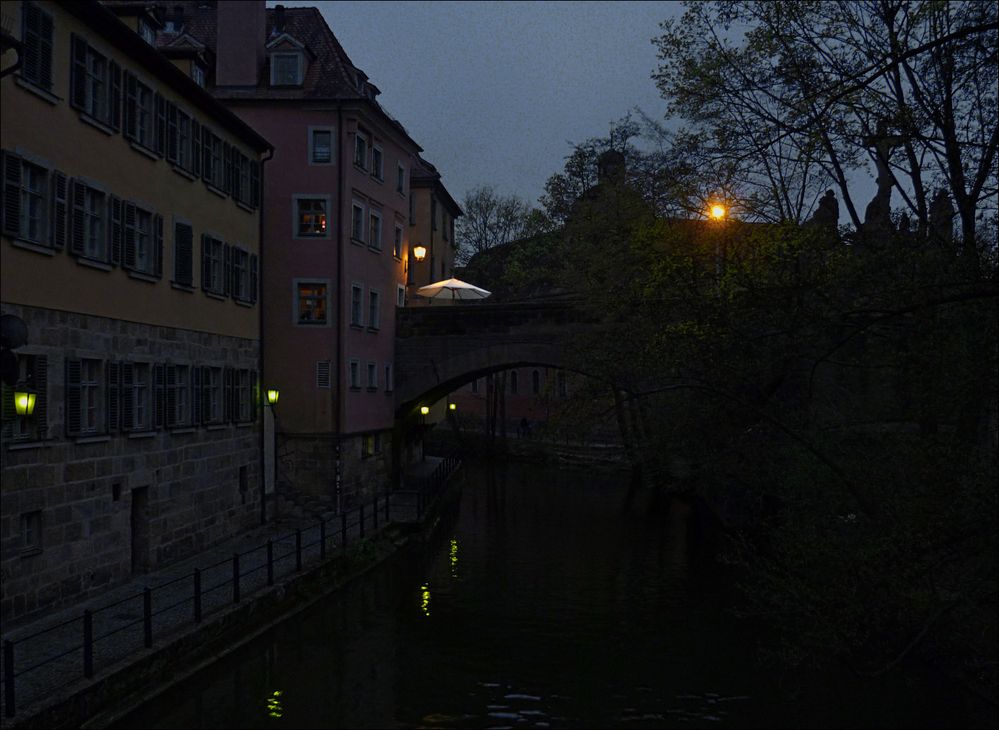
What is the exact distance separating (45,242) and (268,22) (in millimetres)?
19825

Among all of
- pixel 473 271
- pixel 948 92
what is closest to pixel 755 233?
pixel 948 92

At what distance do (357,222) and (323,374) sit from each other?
15.1 feet

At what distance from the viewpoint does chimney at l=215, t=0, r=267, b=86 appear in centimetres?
3078

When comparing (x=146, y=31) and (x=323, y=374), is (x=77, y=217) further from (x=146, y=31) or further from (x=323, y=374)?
(x=323, y=374)

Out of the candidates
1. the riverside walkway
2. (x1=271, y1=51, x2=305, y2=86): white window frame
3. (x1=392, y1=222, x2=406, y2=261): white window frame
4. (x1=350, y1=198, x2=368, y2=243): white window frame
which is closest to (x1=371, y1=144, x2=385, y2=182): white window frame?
(x1=350, y1=198, x2=368, y2=243): white window frame

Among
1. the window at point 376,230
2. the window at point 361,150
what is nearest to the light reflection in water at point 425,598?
the window at point 376,230

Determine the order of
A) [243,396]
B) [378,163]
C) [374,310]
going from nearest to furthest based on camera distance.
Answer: [243,396]
[374,310]
[378,163]

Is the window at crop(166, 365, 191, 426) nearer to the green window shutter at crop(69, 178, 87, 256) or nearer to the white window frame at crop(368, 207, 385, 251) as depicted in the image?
the green window shutter at crop(69, 178, 87, 256)

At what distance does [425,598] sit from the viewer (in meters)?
21.1

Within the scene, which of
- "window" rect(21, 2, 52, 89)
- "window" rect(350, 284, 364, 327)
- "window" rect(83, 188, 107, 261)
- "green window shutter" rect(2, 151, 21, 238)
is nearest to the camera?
"green window shutter" rect(2, 151, 21, 238)

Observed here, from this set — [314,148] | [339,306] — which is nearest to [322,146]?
[314,148]

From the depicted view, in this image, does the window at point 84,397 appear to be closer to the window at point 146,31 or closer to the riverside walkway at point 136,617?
the riverside walkway at point 136,617

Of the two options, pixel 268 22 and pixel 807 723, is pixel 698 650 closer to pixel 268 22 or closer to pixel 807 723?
pixel 807 723

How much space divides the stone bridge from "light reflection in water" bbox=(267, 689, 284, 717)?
1746 centimetres
